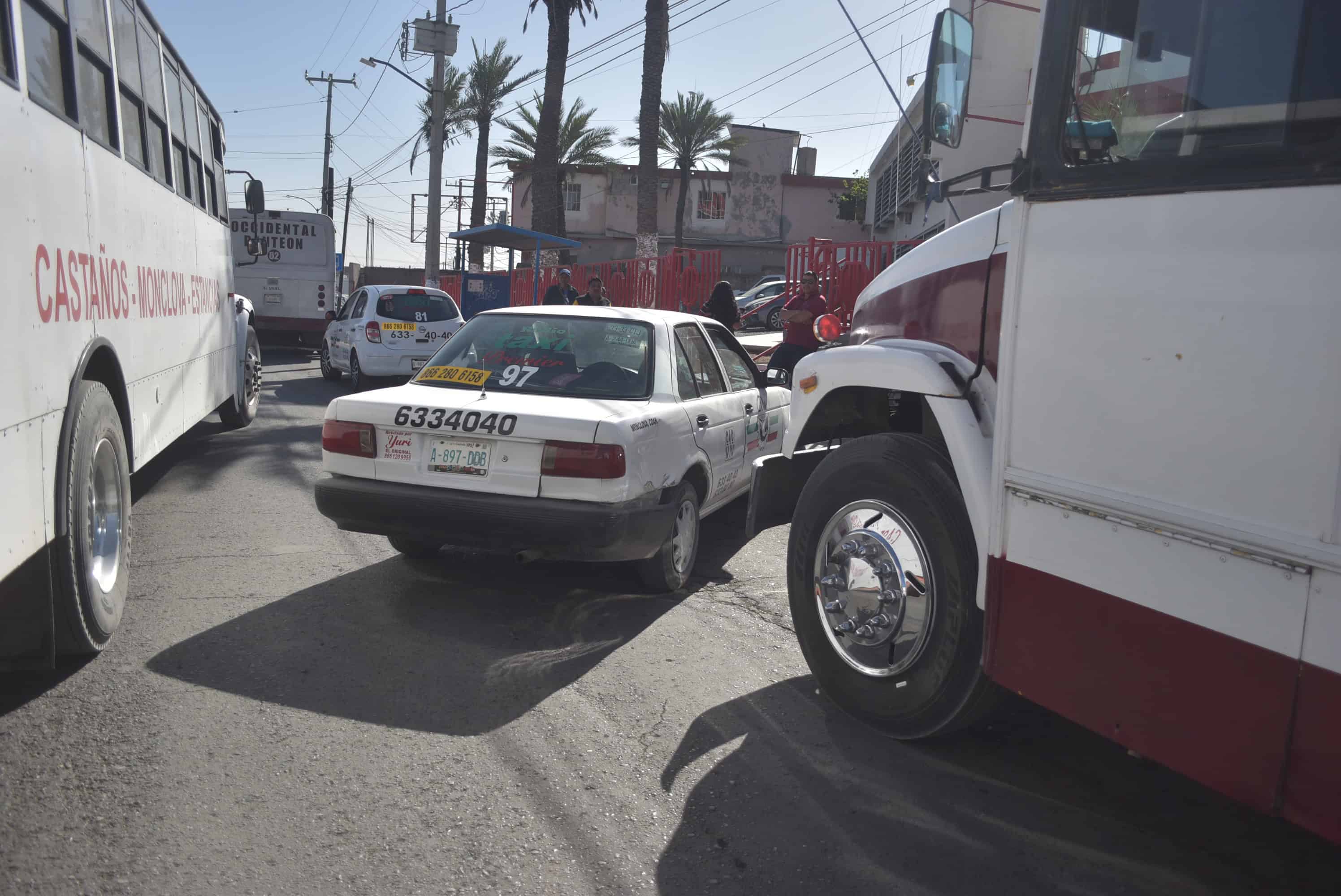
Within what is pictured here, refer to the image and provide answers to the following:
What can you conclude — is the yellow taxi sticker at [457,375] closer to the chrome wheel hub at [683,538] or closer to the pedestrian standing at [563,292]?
the chrome wheel hub at [683,538]

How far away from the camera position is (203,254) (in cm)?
841

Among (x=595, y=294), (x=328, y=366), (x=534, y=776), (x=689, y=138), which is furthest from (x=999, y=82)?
(x=689, y=138)

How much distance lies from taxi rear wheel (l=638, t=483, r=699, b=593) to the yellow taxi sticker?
3.95ft

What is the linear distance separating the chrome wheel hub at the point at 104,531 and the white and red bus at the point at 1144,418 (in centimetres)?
301

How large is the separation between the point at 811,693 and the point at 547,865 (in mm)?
1621

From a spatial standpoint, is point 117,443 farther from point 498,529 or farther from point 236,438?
point 236,438

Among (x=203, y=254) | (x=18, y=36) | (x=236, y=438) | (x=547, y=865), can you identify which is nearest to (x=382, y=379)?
(x=236, y=438)

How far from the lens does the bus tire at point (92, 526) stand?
13.0 feet

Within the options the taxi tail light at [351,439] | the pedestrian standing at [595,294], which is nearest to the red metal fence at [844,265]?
the pedestrian standing at [595,294]

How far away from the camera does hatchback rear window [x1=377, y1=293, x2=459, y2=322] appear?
1596 cm

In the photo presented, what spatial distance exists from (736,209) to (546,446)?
1807 inches

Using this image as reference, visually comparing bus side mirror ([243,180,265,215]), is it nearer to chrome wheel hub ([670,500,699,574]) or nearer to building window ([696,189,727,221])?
chrome wheel hub ([670,500,699,574])

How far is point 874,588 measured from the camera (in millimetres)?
3723

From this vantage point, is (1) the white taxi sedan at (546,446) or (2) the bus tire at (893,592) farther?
(1) the white taxi sedan at (546,446)
